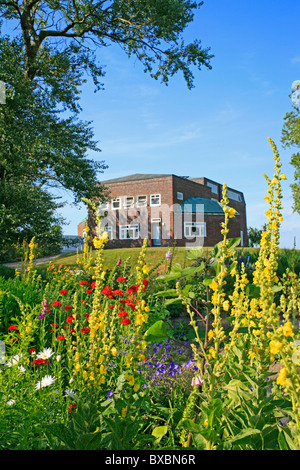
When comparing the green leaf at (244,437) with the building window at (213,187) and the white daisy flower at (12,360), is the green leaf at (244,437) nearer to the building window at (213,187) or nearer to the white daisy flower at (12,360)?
the white daisy flower at (12,360)

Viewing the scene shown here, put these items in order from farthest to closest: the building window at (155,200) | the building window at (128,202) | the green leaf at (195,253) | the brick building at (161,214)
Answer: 1. the building window at (128,202)
2. the building window at (155,200)
3. the brick building at (161,214)
4. the green leaf at (195,253)

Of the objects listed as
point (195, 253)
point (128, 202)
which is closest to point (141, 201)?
point (128, 202)

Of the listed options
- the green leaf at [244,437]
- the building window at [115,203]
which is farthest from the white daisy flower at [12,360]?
the building window at [115,203]

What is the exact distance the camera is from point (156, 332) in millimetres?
2223

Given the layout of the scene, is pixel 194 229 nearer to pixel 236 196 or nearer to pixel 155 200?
pixel 155 200

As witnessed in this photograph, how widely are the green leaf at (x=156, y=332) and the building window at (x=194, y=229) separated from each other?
1389 inches

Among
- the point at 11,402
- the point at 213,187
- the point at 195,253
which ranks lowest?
the point at 11,402

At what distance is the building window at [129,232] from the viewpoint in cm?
3906

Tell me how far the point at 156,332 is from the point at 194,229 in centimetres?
3614

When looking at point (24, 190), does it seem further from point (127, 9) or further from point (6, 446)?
point (6, 446)

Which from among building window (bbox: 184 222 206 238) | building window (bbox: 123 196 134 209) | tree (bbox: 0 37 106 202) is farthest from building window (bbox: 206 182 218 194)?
tree (bbox: 0 37 106 202)

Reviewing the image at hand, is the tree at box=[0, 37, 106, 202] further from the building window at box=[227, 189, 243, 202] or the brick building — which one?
the building window at box=[227, 189, 243, 202]
